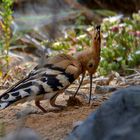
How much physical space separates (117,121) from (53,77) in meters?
1.53

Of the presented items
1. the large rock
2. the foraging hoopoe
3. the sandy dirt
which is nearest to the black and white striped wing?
the foraging hoopoe

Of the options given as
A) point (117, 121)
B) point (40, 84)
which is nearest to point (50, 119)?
point (40, 84)

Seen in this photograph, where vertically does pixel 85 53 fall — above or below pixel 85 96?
above

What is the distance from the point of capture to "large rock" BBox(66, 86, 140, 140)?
2279mm

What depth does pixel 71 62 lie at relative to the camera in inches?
163

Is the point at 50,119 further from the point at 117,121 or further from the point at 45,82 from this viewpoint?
the point at 117,121

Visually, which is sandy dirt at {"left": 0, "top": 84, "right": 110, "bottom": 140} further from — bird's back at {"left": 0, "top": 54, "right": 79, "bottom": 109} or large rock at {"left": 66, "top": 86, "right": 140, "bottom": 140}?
large rock at {"left": 66, "top": 86, "right": 140, "bottom": 140}

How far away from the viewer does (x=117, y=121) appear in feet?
8.17

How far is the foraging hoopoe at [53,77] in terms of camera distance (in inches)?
149

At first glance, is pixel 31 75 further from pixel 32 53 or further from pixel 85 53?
pixel 32 53

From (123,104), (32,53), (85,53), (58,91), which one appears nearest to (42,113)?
(58,91)

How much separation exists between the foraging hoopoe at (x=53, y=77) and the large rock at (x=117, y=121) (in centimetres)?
102

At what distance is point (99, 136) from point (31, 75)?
1676mm

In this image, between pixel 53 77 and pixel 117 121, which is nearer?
pixel 117 121
